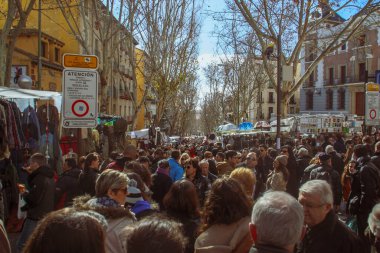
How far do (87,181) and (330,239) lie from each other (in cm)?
388

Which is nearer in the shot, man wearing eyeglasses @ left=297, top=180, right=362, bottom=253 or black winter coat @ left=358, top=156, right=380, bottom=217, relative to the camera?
man wearing eyeglasses @ left=297, top=180, right=362, bottom=253

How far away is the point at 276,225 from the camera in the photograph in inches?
102

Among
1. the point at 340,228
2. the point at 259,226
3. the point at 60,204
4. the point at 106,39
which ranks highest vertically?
the point at 106,39

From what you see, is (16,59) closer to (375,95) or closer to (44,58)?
(44,58)

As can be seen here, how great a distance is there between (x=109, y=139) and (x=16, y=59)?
43.2 ft

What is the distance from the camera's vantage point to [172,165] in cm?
921

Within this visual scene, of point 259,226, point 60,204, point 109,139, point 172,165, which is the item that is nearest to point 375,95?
point 172,165

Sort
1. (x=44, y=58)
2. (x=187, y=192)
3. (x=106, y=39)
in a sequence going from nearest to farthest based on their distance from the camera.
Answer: (x=187, y=192) → (x=106, y=39) → (x=44, y=58)

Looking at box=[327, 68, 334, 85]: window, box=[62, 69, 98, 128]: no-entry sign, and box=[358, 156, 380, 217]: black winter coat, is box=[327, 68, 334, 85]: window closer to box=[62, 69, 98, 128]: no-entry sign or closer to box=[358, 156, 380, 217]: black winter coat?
box=[358, 156, 380, 217]: black winter coat

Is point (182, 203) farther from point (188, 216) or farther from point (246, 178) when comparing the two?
point (246, 178)

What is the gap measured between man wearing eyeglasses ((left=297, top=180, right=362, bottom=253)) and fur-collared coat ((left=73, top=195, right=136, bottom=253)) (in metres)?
1.34

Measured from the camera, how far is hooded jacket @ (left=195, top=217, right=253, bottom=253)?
3250 millimetres

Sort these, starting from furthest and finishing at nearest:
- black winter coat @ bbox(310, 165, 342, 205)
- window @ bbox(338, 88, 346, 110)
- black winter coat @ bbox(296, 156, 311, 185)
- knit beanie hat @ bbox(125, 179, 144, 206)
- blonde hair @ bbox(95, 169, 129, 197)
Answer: window @ bbox(338, 88, 346, 110), black winter coat @ bbox(296, 156, 311, 185), black winter coat @ bbox(310, 165, 342, 205), knit beanie hat @ bbox(125, 179, 144, 206), blonde hair @ bbox(95, 169, 129, 197)

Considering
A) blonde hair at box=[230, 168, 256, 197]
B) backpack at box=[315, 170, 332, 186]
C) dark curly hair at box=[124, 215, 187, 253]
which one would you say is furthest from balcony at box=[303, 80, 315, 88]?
dark curly hair at box=[124, 215, 187, 253]
